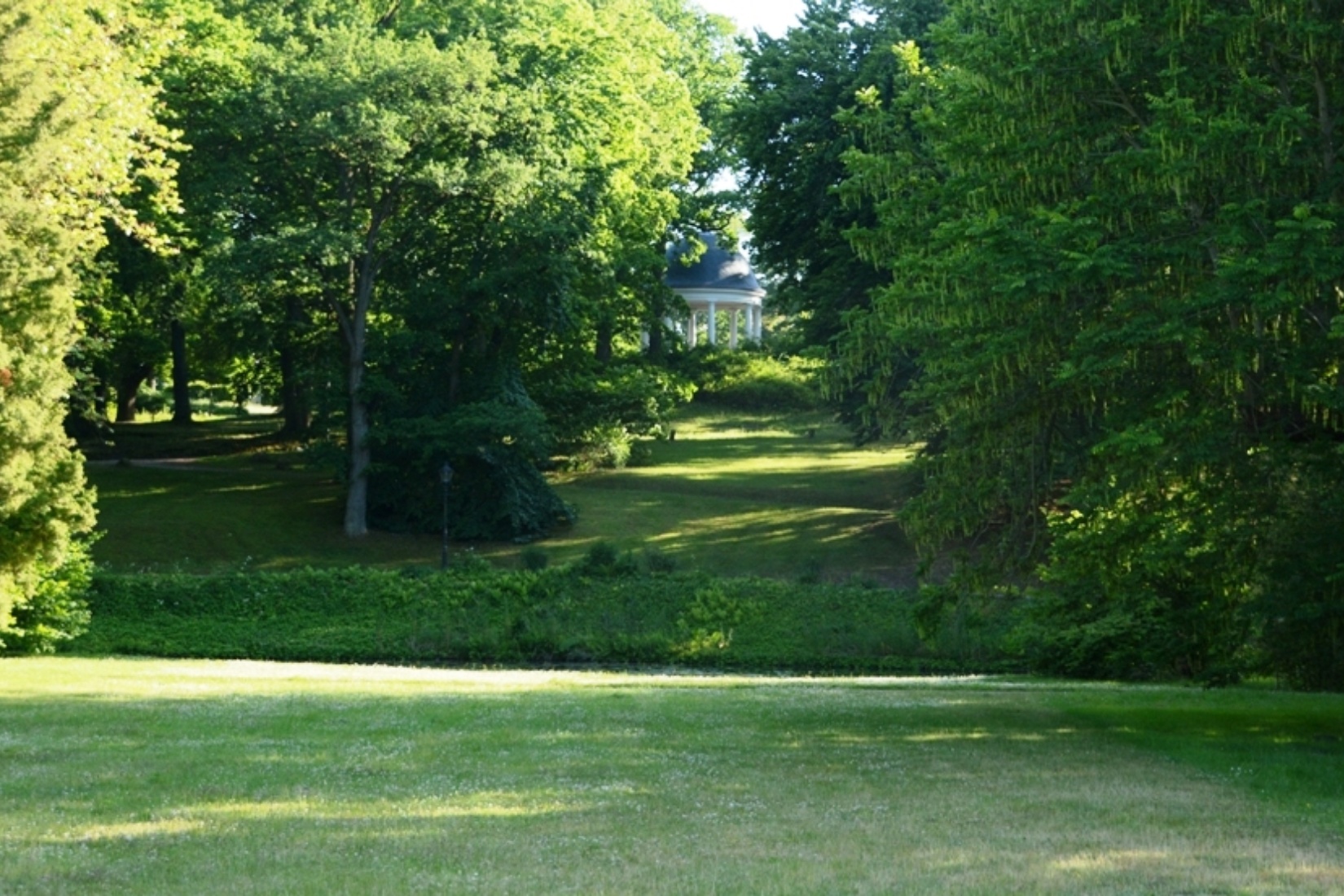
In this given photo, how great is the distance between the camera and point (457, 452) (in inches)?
1831

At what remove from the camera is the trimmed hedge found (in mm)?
37031

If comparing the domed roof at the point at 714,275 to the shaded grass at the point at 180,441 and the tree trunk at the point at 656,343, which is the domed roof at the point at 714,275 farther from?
the shaded grass at the point at 180,441

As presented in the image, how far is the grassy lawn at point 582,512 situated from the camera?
4412 cm

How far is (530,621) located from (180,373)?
2915 cm

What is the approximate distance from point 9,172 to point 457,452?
24.6m

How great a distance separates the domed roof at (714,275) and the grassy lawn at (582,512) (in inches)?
1052

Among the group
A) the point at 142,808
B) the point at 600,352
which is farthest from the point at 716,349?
the point at 142,808

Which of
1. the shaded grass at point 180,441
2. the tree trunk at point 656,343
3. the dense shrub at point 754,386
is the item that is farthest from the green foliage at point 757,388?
the shaded grass at point 180,441

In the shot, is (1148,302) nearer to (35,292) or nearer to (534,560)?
(35,292)

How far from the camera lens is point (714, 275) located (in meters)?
88.6

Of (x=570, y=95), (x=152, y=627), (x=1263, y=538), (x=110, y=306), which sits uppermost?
(x=570, y=95)

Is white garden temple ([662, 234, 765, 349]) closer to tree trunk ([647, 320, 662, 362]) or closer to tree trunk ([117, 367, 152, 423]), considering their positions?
tree trunk ([647, 320, 662, 362])

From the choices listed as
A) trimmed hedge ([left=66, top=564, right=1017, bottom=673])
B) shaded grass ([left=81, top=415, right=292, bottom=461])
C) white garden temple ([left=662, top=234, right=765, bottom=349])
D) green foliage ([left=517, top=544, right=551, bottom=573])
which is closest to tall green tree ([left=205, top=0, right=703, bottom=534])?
green foliage ([left=517, top=544, right=551, bottom=573])

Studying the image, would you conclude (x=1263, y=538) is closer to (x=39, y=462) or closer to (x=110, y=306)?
(x=39, y=462)
